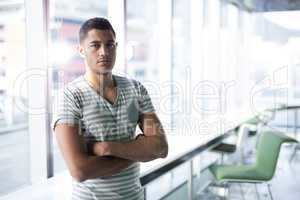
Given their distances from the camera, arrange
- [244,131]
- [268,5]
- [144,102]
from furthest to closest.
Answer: [268,5]
[244,131]
[144,102]

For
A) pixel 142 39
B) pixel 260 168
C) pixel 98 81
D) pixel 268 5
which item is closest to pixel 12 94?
pixel 98 81

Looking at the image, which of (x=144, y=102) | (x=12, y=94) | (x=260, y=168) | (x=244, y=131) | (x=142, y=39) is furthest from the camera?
(x=244, y=131)

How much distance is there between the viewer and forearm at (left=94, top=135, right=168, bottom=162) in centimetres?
151

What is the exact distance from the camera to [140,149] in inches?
63.7

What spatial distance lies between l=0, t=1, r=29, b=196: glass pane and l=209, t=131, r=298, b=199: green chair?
6.14 ft

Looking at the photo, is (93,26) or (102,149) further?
(93,26)

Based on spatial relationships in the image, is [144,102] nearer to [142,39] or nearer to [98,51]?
[98,51]

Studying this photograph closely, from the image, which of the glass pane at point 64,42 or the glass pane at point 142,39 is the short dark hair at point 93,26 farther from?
the glass pane at point 142,39

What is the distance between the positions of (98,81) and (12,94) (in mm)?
1273

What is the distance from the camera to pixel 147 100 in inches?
67.9

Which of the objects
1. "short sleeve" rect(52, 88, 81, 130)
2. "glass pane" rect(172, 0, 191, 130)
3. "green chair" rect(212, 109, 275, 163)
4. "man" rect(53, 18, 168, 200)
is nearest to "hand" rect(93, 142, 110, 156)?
"man" rect(53, 18, 168, 200)

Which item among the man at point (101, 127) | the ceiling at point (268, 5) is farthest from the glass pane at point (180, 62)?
the man at point (101, 127)

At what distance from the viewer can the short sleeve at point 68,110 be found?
150 centimetres

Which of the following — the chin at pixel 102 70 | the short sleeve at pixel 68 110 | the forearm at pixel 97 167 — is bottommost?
the forearm at pixel 97 167
